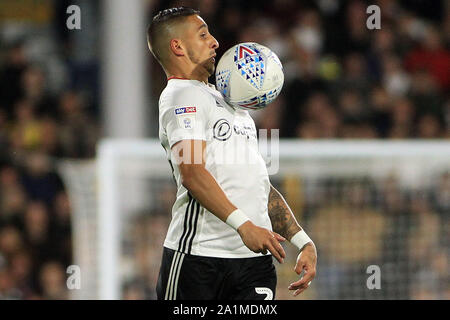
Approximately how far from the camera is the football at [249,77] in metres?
2.86

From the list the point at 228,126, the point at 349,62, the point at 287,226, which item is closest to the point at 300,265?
the point at 287,226

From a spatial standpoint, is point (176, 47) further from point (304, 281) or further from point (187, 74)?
point (304, 281)

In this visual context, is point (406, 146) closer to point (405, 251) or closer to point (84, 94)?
point (405, 251)

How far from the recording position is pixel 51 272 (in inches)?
256

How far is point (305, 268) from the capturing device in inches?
116

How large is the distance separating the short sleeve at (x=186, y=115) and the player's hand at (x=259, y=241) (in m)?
0.35

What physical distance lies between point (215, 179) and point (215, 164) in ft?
0.23

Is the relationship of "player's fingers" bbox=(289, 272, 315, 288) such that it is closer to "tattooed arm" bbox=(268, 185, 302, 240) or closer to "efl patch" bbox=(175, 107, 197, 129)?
"tattooed arm" bbox=(268, 185, 302, 240)

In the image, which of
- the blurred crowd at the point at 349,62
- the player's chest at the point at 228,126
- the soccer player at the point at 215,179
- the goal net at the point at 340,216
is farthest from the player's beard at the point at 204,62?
the blurred crowd at the point at 349,62

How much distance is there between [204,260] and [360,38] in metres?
5.61

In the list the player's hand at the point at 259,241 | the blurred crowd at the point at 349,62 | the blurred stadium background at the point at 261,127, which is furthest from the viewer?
the blurred crowd at the point at 349,62

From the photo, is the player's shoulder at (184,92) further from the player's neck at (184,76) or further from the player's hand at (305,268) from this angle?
the player's hand at (305,268)

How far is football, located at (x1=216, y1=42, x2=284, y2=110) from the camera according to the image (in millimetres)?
2863

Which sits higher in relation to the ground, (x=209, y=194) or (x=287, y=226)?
(x=209, y=194)
